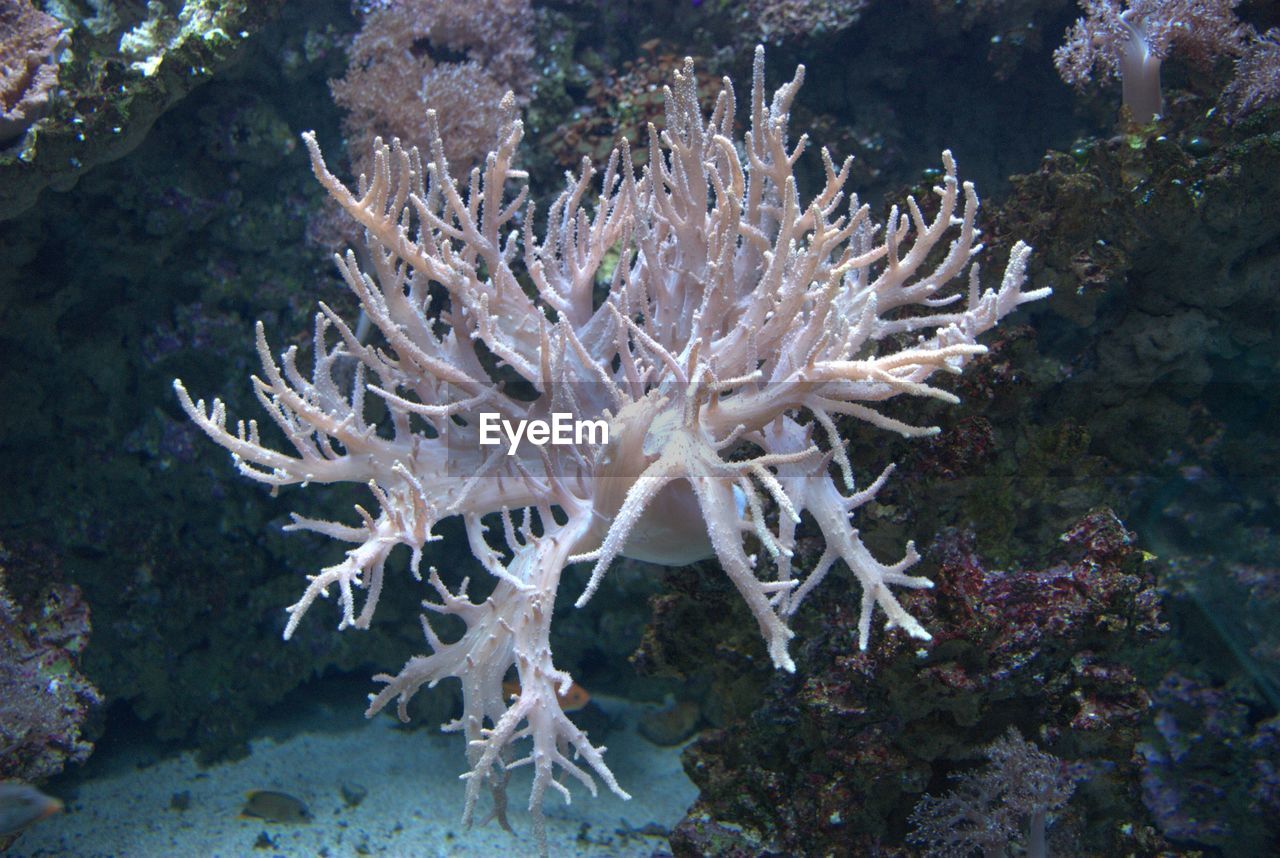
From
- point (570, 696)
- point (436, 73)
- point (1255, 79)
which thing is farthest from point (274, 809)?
point (1255, 79)

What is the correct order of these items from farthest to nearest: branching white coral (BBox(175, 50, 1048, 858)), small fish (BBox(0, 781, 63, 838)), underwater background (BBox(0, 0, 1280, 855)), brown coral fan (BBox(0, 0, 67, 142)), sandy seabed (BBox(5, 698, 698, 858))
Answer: sandy seabed (BBox(5, 698, 698, 858)), brown coral fan (BBox(0, 0, 67, 142)), small fish (BBox(0, 781, 63, 838)), underwater background (BBox(0, 0, 1280, 855)), branching white coral (BBox(175, 50, 1048, 858))

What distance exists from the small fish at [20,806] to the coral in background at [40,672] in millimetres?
535

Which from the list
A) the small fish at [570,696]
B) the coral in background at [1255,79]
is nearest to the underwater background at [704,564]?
the coral in background at [1255,79]

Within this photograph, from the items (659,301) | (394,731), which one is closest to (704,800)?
(659,301)

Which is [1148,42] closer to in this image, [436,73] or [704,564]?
[704,564]

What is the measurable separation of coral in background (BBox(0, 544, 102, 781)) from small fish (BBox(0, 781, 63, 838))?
54 centimetres

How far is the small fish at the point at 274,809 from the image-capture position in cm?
463

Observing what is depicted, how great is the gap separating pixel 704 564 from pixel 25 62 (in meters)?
4.25

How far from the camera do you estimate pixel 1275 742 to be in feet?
12.0

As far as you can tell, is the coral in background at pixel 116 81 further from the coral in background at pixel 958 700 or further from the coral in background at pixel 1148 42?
the coral in background at pixel 1148 42

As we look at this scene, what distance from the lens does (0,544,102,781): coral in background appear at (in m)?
3.84

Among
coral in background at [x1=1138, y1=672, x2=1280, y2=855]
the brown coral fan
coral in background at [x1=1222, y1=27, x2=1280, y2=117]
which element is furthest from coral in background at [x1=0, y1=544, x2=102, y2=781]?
coral in background at [x1=1222, y1=27, x2=1280, y2=117]

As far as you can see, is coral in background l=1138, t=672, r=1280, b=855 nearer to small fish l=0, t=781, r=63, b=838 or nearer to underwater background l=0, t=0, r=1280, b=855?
underwater background l=0, t=0, r=1280, b=855

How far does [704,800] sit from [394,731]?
3.25 metres
